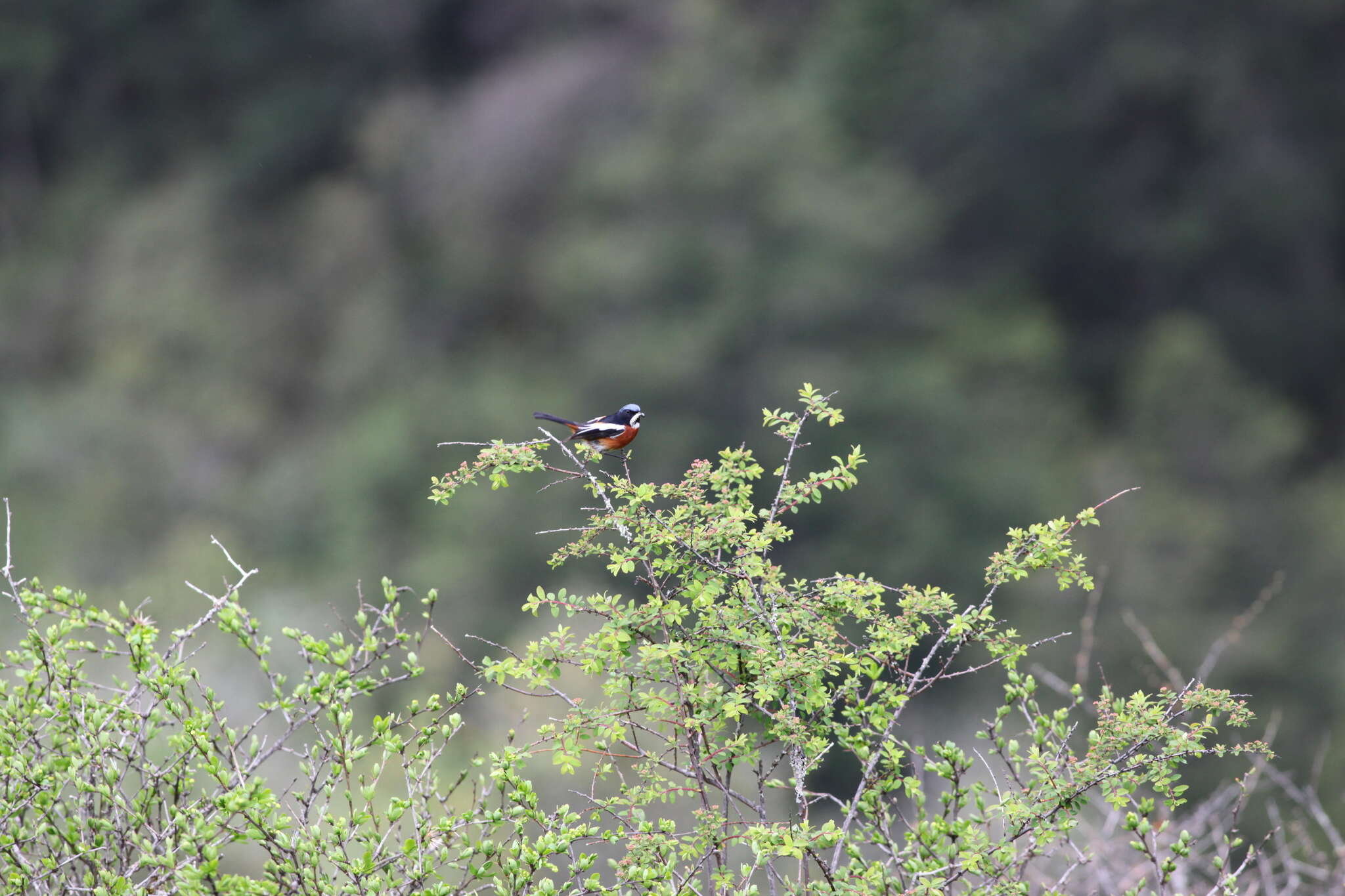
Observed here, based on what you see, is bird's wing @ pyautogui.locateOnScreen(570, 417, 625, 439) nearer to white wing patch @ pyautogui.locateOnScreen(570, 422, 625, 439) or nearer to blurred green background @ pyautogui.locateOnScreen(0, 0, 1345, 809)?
white wing patch @ pyautogui.locateOnScreen(570, 422, 625, 439)

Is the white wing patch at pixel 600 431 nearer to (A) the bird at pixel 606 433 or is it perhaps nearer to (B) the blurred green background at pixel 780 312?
(A) the bird at pixel 606 433

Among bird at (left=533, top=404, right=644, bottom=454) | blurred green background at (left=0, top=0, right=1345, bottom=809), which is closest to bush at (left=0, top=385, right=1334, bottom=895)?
bird at (left=533, top=404, right=644, bottom=454)

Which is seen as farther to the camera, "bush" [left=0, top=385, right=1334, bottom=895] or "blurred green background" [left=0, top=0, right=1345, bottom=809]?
"blurred green background" [left=0, top=0, right=1345, bottom=809]

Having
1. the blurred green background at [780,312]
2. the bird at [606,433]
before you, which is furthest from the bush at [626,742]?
the blurred green background at [780,312]

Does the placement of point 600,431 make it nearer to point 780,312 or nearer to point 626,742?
point 626,742

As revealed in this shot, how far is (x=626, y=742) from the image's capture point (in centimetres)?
421

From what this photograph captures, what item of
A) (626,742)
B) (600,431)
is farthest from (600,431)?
(626,742)

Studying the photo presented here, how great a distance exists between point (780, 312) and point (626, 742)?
22.8 meters

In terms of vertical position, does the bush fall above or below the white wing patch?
below

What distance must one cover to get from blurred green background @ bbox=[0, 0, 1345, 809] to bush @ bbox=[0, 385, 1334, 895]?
16.6m

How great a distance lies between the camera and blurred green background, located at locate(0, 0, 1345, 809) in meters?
24.9

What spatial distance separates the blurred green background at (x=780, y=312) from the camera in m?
24.9

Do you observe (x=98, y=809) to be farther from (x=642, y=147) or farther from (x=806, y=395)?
(x=642, y=147)

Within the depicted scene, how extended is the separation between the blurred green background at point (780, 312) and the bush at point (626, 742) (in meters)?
16.6
